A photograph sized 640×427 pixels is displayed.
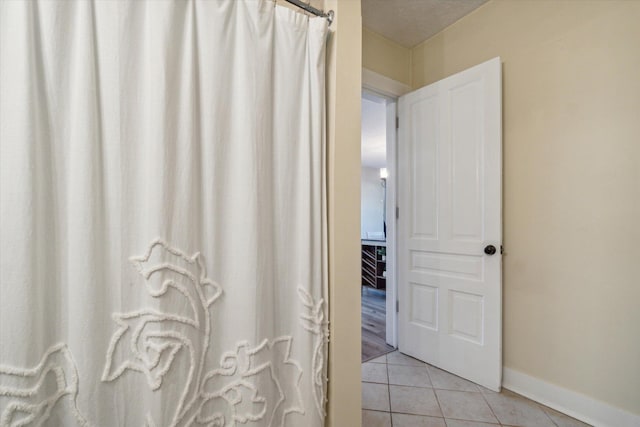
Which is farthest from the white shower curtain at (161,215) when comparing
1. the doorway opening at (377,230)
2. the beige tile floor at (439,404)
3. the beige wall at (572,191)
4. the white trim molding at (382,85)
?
the beige wall at (572,191)

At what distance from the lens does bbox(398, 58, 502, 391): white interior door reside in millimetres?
1887

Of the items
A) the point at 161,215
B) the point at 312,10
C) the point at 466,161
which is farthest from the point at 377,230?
the point at 161,215

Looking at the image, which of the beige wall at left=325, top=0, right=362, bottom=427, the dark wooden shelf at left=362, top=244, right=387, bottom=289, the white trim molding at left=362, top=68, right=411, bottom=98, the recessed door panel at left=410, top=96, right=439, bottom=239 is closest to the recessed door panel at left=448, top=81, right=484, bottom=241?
the recessed door panel at left=410, top=96, right=439, bottom=239

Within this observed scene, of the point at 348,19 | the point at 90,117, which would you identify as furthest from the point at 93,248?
the point at 348,19

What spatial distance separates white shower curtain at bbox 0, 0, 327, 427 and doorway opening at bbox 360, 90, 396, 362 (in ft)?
3.41

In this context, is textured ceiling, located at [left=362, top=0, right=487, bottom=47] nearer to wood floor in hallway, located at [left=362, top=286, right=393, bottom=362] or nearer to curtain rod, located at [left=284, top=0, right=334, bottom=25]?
curtain rod, located at [left=284, top=0, right=334, bottom=25]

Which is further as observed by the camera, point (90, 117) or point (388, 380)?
point (388, 380)

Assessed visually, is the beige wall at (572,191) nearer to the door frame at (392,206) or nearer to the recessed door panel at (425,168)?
the recessed door panel at (425,168)

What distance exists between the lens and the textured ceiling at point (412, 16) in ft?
6.72

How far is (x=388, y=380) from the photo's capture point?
2018mm

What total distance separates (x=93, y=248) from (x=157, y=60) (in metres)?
0.56

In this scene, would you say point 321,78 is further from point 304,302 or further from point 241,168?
point 304,302

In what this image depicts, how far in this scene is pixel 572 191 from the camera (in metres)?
1.64

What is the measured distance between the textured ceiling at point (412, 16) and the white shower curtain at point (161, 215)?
1275 millimetres
